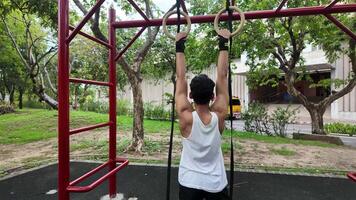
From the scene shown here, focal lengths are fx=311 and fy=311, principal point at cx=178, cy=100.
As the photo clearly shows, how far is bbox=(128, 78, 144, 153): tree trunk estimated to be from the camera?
264 inches

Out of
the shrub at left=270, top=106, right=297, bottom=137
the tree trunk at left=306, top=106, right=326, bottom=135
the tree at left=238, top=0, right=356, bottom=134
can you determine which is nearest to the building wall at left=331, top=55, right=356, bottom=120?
the tree at left=238, top=0, right=356, bottom=134

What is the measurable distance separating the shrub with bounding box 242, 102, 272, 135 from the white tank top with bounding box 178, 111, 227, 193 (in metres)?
9.71

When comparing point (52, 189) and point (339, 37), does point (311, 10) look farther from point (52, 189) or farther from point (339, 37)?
point (339, 37)

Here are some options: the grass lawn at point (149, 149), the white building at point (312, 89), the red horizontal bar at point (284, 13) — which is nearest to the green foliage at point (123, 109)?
the white building at point (312, 89)

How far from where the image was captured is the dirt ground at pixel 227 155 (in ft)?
19.8

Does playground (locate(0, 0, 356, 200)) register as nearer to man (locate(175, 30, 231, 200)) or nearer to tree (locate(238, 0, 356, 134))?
man (locate(175, 30, 231, 200))

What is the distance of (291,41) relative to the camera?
9.92 m

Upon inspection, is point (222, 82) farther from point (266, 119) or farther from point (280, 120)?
point (266, 119)

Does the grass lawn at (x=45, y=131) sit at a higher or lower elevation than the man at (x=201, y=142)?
lower

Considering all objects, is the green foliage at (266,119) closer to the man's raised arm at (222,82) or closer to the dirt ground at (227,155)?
the dirt ground at (227,155)

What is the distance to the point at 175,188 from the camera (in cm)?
441

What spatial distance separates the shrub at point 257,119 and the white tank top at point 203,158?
31.8ft

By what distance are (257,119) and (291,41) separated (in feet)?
9.99

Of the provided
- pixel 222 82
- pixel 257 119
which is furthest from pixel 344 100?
pixel 222 82
